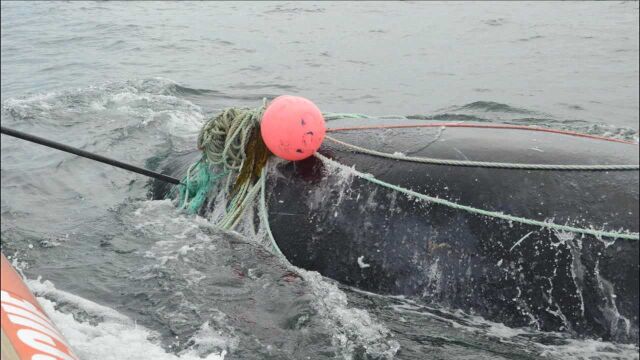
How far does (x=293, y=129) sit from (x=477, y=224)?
1228mm

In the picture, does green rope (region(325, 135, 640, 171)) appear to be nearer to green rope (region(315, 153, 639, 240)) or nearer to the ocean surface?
green rope (region(315, 153, 639, 240))

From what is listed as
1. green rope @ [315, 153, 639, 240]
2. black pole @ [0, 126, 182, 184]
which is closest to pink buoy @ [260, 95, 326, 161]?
green rope @ [315, 153, 639, 240]

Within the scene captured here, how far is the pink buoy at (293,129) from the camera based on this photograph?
162 inches

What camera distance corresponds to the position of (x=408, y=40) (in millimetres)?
13383

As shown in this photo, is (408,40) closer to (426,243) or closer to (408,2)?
(408,2)

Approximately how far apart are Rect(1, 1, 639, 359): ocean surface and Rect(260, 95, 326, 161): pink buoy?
78cm

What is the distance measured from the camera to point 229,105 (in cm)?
987

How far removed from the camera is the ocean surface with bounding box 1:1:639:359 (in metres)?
3.87

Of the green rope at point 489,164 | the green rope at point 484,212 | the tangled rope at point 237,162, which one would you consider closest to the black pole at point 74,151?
the tangled rope at point 237,162

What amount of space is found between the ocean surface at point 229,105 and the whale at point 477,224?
0.15 m

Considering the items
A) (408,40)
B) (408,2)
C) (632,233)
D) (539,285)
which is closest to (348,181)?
(539,285)

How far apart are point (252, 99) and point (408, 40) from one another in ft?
14.4

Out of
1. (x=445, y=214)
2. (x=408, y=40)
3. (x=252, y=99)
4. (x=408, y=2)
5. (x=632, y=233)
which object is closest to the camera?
(x=632, y=233)

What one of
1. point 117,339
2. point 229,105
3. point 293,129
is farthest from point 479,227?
point 229,105
